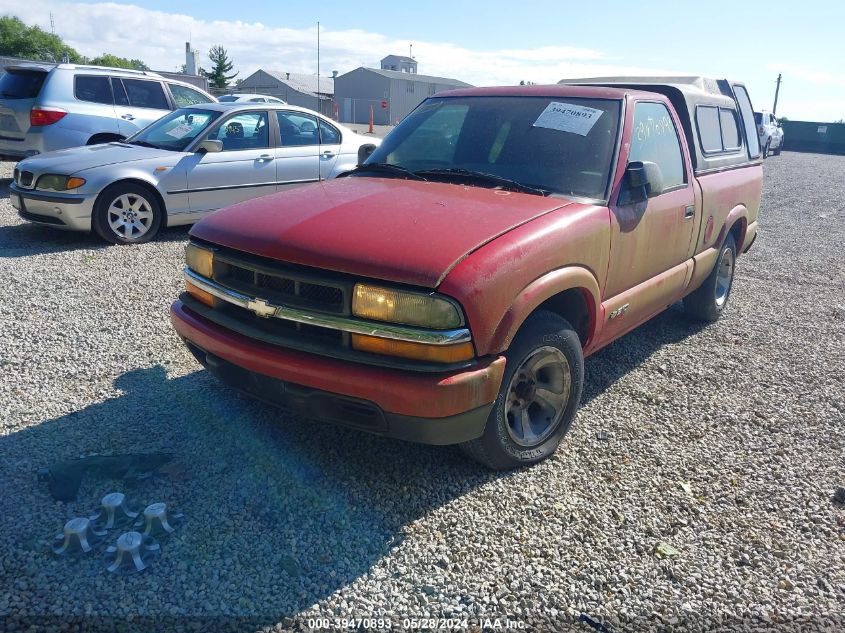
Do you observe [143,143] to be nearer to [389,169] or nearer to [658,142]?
[389,169]

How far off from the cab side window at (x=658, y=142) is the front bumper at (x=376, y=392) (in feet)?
6.62

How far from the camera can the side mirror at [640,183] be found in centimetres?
371

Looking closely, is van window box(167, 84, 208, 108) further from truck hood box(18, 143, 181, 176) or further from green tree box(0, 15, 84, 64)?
green tree box(0, 15, 84, 64)

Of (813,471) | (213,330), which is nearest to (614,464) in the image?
(813,471)

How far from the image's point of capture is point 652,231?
13.3 feet

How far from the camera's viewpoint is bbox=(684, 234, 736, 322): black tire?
555 cm

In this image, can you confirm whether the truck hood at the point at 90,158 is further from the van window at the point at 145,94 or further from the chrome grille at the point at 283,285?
the chrome grille at the point at 283,285

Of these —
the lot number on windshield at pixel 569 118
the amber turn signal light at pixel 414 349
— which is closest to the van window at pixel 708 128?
the lot number on windshield at pixel 569 118

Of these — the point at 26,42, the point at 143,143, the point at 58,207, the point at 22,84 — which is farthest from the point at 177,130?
the point at 26,42

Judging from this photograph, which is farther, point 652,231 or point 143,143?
point 143,143

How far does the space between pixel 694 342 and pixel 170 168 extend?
5.73 meters

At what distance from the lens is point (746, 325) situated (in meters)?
5.90

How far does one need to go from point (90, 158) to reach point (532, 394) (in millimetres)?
6101

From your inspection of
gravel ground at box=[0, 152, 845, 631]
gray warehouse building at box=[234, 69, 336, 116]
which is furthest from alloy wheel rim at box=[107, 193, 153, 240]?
gray warehouse building at box=[234, 69, 336, 116]
